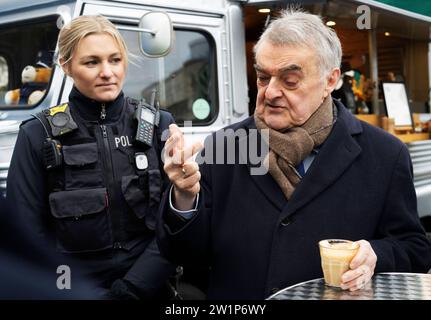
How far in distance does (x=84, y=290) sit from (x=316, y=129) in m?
1.06

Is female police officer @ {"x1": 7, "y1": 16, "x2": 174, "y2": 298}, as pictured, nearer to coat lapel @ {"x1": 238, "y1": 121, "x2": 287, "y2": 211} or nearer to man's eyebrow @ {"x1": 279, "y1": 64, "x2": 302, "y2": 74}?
coat lapel @ {"x1": 238, "y1": 121, "x2": 287, "y2": 211}

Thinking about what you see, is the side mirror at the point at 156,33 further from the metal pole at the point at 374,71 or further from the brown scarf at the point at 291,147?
the metal pole at the point at 374,71

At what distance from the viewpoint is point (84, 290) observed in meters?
2.03

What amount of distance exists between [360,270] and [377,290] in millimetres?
76

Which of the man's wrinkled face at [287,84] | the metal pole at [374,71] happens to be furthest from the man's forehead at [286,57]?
the metal pole at [374,71]

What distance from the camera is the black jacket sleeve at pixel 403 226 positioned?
1.69 metres

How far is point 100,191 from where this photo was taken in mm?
1933

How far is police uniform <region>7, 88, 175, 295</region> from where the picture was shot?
1.92 meters

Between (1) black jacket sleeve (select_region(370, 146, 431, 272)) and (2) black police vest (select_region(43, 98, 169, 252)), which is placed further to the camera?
(2) black police vest (select_region(43, 98, 169, 252))

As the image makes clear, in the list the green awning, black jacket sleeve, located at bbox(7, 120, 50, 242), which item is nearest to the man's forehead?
black jacket sleeve, located at bbox(7, 120, 50, 242)

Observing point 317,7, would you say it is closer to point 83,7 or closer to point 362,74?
point 83,7

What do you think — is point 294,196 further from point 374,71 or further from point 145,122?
point 374,71

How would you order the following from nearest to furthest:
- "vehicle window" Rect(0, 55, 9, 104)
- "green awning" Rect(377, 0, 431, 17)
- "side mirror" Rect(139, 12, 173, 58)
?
"side mirror" Rect(139, 12, 173, 58), "vehicle window" Rect(0, 55, 9, 104), "green awning" Rect(377, 0, 431, 17)

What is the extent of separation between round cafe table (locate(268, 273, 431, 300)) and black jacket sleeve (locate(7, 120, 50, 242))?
95cm
